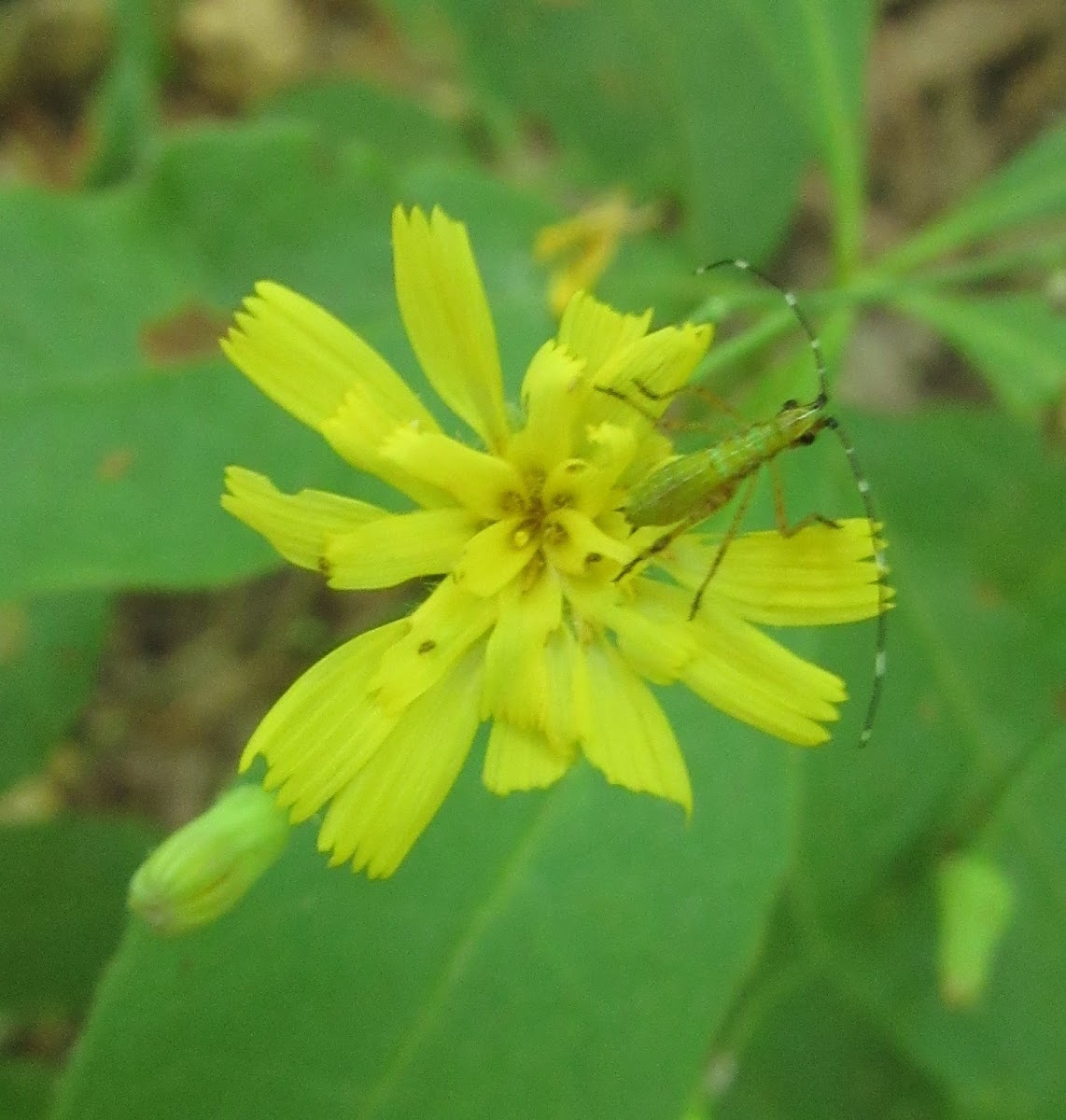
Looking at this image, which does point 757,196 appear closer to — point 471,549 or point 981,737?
point 981,737

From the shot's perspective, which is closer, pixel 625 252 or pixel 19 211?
pixel 19 211

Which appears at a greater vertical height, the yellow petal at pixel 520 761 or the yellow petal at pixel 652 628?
the yellow petal at pixel 652 628

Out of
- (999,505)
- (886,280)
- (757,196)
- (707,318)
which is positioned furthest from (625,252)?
(707,318)

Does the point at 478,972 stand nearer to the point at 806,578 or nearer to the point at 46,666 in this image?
the point at 806,578

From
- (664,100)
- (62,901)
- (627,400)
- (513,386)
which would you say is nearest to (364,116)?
(664,100)

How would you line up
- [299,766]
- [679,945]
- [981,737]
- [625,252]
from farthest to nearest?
[625,252], [981,737], [679,945], [299,766]

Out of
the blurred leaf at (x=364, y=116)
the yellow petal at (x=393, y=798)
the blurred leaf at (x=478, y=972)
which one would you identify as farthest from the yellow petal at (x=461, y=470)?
the blurred leaf at (x=364, y=116)

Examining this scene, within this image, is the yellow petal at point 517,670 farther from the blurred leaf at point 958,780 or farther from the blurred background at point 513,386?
the blurred leaf at point 958,780
